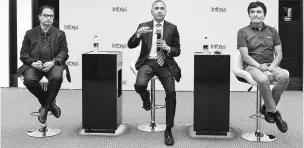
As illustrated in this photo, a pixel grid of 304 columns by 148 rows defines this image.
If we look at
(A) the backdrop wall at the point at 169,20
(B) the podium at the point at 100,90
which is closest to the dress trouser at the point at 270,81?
(B) the podium at the point at 100,90

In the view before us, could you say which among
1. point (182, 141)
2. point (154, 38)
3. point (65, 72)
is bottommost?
point (182, 141)

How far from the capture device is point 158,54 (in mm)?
4375

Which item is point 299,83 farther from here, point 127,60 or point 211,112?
point 211,112

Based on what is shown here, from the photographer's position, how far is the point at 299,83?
7.27m

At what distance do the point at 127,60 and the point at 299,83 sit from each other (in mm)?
3027

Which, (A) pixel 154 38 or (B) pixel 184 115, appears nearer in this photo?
(A) pixel 154 38

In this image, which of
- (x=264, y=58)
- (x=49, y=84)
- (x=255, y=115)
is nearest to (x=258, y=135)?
(x=255, y=115)

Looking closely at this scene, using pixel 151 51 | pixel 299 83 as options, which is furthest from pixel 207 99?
pixel 299 83

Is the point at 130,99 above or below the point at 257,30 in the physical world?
below

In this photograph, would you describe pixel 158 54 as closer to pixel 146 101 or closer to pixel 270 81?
pixel 146 101

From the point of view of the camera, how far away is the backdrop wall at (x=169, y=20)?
22.9 feet

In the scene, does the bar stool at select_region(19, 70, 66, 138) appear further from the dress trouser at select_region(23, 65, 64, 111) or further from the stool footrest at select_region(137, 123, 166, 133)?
the stool footrest at select_region(137, 123, 166, 133)

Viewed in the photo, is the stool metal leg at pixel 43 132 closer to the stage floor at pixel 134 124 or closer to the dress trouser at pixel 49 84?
the stage floor at pixel 134 124

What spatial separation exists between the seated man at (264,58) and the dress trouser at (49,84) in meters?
1.89
